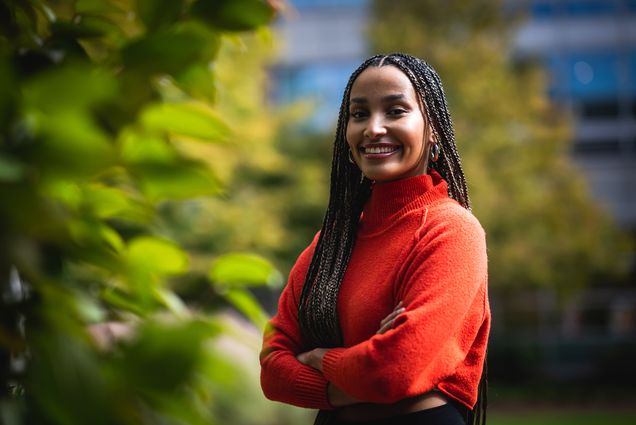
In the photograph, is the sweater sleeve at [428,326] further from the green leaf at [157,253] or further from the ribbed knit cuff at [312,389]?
the green leaf at [157,253]

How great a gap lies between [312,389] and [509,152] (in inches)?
506

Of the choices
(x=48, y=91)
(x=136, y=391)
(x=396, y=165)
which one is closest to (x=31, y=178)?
(x=48, y=91)

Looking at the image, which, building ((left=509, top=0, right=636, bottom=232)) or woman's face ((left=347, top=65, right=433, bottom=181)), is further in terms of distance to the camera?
building ((left=509, top=0, right=636, bottom=232))

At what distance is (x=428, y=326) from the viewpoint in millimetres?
1563

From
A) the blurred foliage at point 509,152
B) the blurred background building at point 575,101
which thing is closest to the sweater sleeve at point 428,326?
the blurred foliage at point 509,152

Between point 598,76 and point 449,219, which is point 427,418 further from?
point 598,76

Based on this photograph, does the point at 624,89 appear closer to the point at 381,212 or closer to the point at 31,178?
the point at 381,212

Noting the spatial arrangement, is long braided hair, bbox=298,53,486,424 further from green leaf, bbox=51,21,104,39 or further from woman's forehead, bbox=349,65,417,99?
green leaf, bbox=51,21,104,39

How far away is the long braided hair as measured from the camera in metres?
1.81

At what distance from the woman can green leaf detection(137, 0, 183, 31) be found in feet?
3.17

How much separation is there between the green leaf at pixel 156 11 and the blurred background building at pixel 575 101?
52.7ft

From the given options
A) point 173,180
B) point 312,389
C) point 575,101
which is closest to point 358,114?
point 312,389

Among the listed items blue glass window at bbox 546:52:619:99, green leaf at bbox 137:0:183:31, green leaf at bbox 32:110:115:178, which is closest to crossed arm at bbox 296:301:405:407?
green leaf at bbox 137:0:183:31

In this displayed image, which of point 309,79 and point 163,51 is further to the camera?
point 309,79
